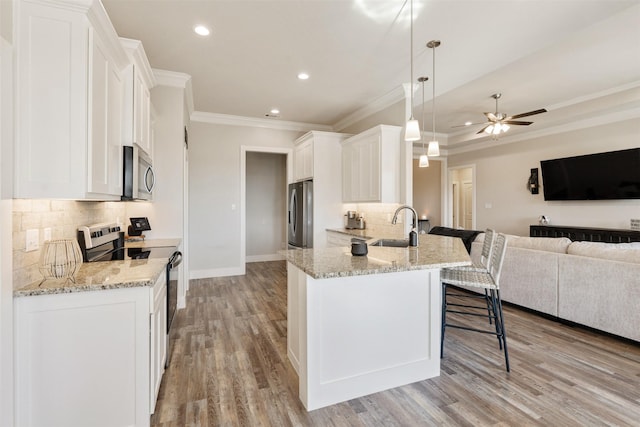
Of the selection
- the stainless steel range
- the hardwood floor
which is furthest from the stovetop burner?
the hardwood floor

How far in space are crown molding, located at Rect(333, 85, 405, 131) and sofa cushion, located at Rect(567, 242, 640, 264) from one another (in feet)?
8.71

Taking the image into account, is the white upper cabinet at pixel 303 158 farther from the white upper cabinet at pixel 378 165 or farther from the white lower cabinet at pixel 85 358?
the white lower cabinet at pixel 85 358

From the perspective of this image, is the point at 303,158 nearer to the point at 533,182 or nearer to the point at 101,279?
the point at 101,279

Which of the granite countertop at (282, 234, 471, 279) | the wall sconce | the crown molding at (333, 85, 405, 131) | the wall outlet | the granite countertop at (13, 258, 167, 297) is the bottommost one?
the granite countertop at (13, 258, 167, 297)

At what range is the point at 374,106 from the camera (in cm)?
470

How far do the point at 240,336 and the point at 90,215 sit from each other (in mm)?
1674

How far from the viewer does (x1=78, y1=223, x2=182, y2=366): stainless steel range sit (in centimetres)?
214

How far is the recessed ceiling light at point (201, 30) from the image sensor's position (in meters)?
2.74

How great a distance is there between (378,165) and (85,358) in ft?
11.9

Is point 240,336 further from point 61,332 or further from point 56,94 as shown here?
point 56,94

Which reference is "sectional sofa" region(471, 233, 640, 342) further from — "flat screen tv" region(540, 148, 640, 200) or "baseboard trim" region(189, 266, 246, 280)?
"baseboard trim" region(189, 266, 246, 280)

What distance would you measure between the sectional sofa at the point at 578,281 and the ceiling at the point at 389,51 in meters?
2.03

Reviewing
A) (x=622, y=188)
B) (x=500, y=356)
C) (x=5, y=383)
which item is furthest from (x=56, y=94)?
(x=622, y=188)

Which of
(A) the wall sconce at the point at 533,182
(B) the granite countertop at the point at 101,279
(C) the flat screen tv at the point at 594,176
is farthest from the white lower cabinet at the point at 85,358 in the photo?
(A) the wall sconce at the point at 533,182
